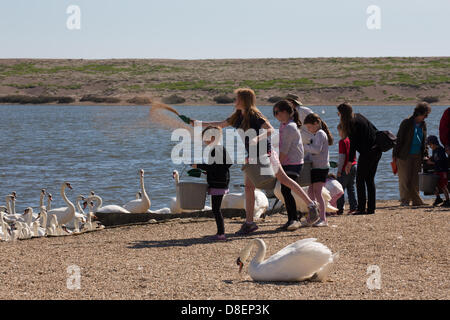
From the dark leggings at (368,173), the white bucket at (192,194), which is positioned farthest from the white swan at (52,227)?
the dark leggings at (368,173)

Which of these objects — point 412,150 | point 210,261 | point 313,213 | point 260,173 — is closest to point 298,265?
point 210,261

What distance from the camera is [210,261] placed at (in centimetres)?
797

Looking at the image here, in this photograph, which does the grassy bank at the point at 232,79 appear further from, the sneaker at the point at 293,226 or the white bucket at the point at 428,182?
the sneaker at the point at 293,226

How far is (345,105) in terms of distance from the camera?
11.2 meters

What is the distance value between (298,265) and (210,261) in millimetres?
1399

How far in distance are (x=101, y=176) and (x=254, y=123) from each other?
14744 millimetres

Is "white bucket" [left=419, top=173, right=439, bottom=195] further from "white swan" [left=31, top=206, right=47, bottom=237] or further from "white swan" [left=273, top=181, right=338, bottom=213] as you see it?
"white swan" [left=31, top=206, right=47, bottom=237]

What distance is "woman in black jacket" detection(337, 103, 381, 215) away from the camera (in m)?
11.3

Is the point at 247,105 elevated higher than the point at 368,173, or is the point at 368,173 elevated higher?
the point at 247,105

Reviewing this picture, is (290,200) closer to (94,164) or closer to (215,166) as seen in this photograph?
(215,166)

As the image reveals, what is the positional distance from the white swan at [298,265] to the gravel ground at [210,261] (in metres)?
0.11

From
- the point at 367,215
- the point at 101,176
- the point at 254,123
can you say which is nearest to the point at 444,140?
the point at 367,215

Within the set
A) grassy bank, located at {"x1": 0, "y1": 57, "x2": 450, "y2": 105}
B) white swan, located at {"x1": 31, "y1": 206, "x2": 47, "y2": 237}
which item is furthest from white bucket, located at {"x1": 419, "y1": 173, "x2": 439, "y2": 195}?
grassy bank, located at {"x1": 0, "y1": 57, "x2": 450, "y2": 105}
